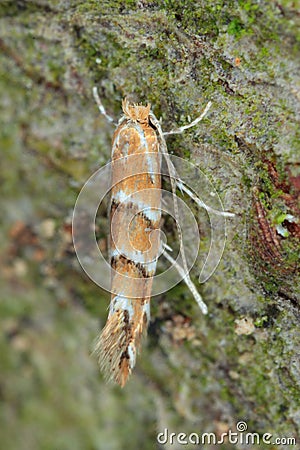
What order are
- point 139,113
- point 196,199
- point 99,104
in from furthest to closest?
point 99,104 < point 196,199 < point 139,113

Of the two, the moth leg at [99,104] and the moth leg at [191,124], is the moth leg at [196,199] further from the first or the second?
the moth leg at [99,104]

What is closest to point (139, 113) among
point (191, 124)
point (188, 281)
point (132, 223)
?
point (191, 124)

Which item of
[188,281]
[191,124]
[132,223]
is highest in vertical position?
[191,124]

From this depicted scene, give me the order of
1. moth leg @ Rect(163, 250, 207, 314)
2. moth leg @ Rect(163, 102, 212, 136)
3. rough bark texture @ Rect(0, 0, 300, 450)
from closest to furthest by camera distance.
Answer: rough bark texture @ Rect(0, 0, 300, 450), moth leg @ Rect(163, 102, 212, 136), moth leg @ Rect(163, 250, 207, 314)

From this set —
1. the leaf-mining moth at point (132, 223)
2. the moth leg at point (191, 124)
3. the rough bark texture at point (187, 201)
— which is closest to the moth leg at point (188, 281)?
the rough bark texture at point (187, 201)

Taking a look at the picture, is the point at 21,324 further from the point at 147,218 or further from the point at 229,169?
the point at 229,169

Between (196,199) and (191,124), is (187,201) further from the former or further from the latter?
(191,124)

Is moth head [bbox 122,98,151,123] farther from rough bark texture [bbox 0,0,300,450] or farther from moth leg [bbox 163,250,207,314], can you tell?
moth leg [bbox 163,250,207,314]

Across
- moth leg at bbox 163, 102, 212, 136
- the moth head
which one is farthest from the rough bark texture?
the moth head
